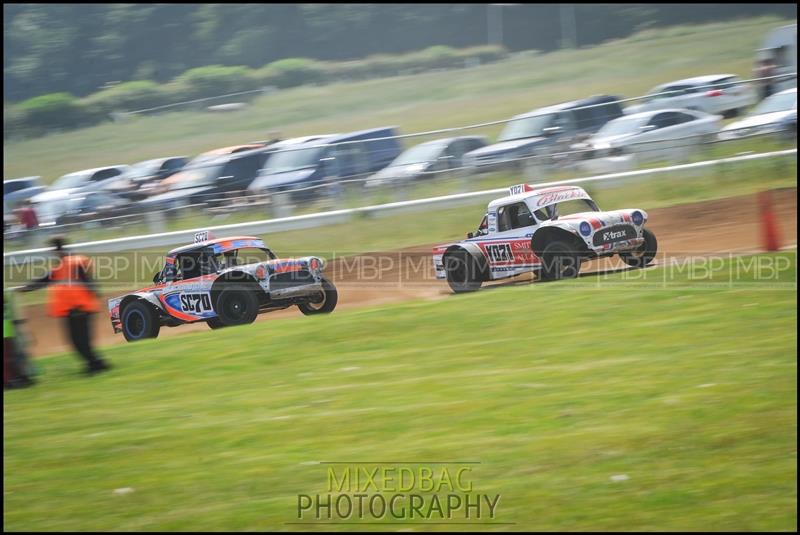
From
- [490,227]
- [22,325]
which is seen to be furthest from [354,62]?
[22,325]

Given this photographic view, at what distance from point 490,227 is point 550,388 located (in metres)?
4.35

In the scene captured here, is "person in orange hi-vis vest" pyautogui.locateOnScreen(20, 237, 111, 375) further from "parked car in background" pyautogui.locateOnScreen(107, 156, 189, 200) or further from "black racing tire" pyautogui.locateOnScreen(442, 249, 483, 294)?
"parked car in background" pyautogui.locateOnScreen(107, 156, 189, 200)

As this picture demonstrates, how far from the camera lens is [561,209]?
12.8m

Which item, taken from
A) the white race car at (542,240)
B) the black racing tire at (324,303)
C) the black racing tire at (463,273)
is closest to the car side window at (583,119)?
the white race car at (542,240)

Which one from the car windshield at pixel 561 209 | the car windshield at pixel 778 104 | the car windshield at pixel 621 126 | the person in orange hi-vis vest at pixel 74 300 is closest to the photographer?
the person in orange hi-vis vest at pixel 74 300

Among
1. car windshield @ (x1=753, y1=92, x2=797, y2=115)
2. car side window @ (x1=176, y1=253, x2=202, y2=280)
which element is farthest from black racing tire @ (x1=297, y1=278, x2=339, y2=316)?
car windshield @ (x1=753, y1=92, x2=797, y2=115)

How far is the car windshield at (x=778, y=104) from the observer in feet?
62.6

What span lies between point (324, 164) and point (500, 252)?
12.9 feet

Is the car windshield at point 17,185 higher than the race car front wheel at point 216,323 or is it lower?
higher

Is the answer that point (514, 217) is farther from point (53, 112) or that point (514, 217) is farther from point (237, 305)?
point (53, 112)

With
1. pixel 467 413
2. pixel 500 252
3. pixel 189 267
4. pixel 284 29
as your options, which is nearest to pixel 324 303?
pixel 189 267

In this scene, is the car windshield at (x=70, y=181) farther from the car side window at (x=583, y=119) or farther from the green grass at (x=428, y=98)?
the car side window at (x=583, y=119)

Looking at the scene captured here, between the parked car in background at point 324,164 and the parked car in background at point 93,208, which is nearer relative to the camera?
the parked car in background at point 324,164

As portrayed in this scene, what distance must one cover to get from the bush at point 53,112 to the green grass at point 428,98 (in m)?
0.42
